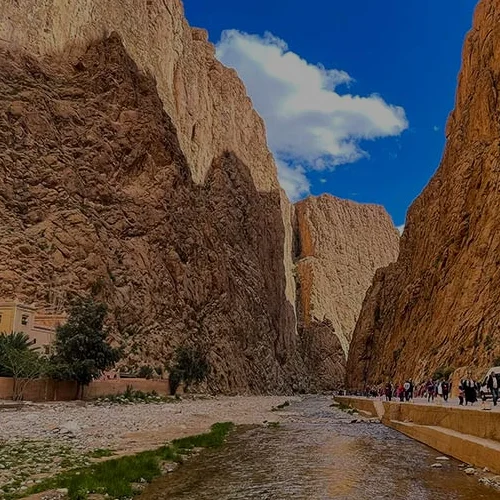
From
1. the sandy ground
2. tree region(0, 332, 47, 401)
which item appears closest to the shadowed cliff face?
tree region(0, 332, 47, 401)

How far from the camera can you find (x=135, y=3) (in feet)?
238

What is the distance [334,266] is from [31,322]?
118 m

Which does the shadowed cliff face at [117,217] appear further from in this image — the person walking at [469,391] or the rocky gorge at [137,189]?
the person walking at [469,391]

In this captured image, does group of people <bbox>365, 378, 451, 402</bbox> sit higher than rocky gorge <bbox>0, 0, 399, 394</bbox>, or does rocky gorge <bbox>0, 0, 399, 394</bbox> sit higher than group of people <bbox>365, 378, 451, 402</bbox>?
rocky gorge <bbox>0, 0, 399, 394</bbox>

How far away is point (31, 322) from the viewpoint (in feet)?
138

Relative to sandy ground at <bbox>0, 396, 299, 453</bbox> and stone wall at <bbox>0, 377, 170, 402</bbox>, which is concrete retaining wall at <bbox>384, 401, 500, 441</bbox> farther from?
stone wall at <bbox>0, 377, 170, 402</bbox>

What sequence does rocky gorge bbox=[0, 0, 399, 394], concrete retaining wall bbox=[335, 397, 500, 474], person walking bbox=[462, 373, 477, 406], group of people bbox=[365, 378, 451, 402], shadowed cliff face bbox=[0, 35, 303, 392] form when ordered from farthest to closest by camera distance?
rocky gorge bbox=[0, 0, 399, 394] → shadowed cliff face bbox=[0, 35, 303, 392] → group of people bbox=[365, 378, 451, 402] → person walking bbox=[462, 373, 477, 406] → concrete retaining wall bbox=[335, 397, 500, 474]

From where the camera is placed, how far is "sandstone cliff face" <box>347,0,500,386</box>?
34.9 meters

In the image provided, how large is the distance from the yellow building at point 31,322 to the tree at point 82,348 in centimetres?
329

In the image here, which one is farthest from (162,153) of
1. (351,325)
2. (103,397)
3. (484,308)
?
(351,325)

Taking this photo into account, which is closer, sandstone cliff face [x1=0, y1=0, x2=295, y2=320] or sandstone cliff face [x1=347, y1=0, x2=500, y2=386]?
sandstone cliff face [x1=347, y1=0, x2=500, y2=386]

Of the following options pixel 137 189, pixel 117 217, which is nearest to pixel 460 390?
pixel 117 217

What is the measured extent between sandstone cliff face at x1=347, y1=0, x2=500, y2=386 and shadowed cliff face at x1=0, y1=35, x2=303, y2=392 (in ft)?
68.5

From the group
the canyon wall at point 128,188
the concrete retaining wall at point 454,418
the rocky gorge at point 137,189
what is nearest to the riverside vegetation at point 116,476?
the concrete retaining wall at point 454,418
